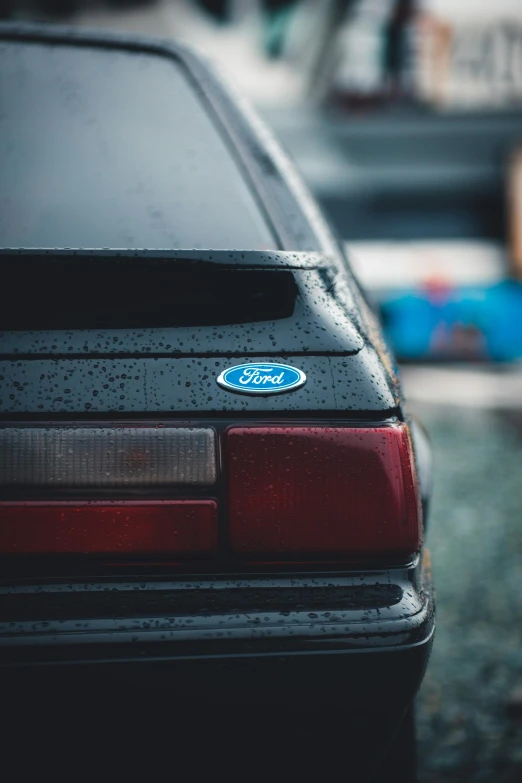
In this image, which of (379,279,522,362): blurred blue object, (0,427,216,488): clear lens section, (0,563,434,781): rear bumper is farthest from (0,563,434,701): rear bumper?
(379,279,522,362): blurred blue object

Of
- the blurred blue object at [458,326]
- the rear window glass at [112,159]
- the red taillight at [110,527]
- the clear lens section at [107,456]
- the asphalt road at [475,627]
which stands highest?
the rear window glass at [112,159]

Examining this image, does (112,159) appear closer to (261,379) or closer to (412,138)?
(261,379)

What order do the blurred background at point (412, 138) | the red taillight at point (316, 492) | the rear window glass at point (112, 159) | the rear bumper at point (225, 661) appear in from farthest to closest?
the blurred background at point (412, 138), the rear window glass at point (112, 159), the red taillight at point (316, 492), the rear bumper at point (225, 661)

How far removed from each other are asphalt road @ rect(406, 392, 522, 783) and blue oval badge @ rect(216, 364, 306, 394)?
1.34m

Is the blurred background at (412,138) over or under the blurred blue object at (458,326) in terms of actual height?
over

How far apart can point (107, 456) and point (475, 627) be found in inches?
87.2

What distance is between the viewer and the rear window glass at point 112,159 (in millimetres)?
1529

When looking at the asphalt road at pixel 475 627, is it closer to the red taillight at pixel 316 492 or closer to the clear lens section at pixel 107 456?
the red taillight at pixel 316 492

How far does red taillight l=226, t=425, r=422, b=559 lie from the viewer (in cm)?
124

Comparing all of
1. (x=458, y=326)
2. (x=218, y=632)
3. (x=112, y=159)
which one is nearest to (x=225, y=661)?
(x=218, y=632)

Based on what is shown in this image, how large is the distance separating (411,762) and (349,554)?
63cm

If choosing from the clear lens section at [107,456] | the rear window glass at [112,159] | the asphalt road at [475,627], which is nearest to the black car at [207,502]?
the clear lens section at [107,456]

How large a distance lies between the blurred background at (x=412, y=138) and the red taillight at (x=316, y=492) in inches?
256

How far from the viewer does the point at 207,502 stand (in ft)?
4.06
